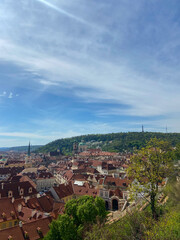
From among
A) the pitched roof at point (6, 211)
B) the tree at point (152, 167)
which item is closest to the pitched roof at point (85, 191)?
the pitched roof at point (6, 211)

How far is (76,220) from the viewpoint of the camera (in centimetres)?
3102

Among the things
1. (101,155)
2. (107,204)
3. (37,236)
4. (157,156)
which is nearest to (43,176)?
(107,204)

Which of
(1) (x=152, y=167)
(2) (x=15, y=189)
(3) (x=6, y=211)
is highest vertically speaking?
(1) (x=152, y=167)

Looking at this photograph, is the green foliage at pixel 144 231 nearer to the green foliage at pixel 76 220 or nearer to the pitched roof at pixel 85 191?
the green foliage at pixel 76 220

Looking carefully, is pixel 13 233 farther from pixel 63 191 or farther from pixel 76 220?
pixel 63 191

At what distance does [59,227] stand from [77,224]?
583 centimetres

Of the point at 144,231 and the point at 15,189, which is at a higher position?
the point at 144,231

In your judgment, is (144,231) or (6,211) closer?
(144,231)

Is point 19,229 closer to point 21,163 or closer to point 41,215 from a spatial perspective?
point 41,215

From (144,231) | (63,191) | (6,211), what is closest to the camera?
(144,231)

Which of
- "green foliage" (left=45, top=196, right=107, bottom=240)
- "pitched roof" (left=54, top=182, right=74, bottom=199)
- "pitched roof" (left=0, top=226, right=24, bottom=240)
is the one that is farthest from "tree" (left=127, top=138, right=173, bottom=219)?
"pitched roof" (left=54, top=182, right=74, bottom=199)

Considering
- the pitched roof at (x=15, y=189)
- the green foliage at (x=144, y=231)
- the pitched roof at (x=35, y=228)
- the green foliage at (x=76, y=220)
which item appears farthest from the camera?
the pitched roof at (x=15, y=189)

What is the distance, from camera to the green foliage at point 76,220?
2616 cm

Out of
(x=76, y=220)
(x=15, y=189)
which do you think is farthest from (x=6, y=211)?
(x=15, y=189)
